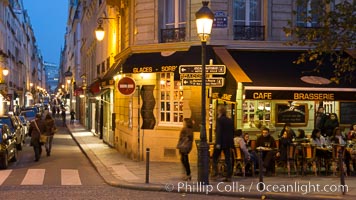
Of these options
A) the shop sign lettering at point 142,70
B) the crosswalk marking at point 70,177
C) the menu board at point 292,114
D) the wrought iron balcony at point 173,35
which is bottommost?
the crosswalk marking at point 70,177

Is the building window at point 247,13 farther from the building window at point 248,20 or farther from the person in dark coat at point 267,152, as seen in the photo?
the person in dark coat at point 267,152

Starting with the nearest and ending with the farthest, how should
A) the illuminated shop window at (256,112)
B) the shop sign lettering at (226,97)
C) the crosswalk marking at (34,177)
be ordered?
1. the crosswalk marking at (34,177)
2. the shop sign lettering at (226,97)
3. the illuminated shop window at (256,112)

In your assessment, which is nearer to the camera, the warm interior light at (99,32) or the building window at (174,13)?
the building window at (174,13)

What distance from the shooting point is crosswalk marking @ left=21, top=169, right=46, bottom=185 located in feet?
48.2

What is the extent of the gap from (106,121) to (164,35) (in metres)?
12.0

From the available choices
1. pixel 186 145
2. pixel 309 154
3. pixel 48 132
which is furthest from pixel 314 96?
pixel 48 132

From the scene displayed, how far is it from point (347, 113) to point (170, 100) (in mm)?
5888

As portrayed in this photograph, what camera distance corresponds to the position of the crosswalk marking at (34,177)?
14688mm

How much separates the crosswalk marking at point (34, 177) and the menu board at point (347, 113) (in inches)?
386

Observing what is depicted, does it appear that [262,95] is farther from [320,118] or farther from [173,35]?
[173,35]

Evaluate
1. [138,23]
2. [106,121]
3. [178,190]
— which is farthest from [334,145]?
[106,121]

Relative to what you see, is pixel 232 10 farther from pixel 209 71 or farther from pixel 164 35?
pixel 209 71

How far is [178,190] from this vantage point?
13.1 meters

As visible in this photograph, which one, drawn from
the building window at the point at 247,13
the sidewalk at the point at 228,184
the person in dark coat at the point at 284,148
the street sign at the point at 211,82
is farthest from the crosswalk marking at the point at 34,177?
the building window at the point at 247,13
